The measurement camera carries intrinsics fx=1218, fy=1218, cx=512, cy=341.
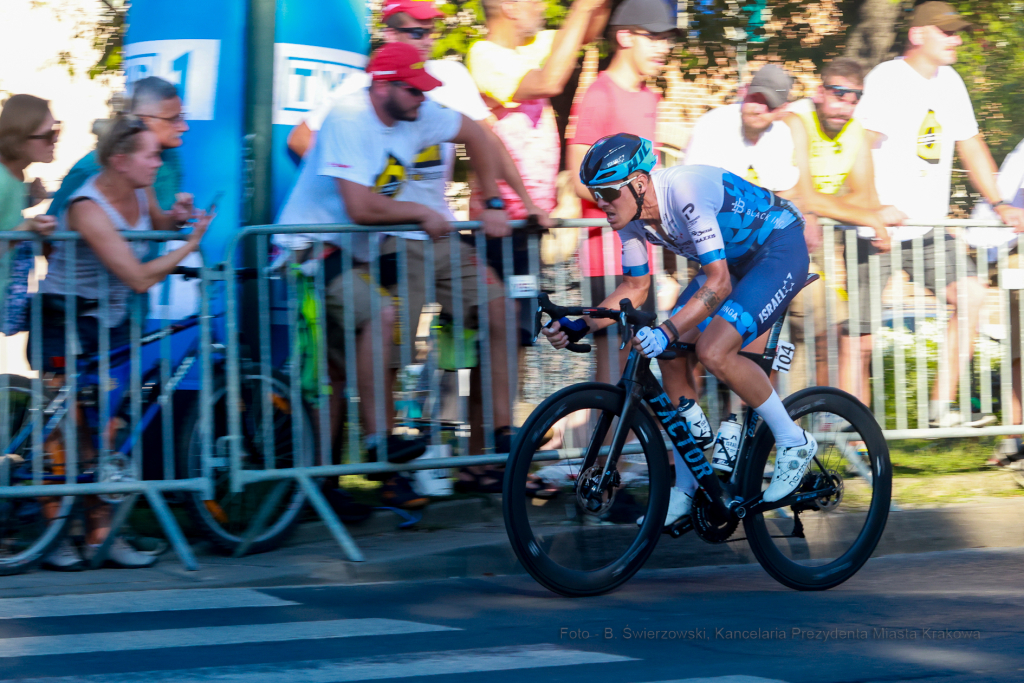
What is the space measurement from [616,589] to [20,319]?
2902mm

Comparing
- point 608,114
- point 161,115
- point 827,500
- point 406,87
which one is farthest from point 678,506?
point 161,115

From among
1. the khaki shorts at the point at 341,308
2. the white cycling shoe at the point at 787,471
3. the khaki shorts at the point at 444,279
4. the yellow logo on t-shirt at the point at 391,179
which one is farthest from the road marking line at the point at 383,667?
the yellow logo on t-shirt at the point at 391,179

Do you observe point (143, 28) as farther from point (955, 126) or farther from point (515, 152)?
point (955, 126)

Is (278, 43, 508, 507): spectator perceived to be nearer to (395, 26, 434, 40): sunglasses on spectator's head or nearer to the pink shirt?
(395, 26, 434, 40): sunglasses on spectator's head

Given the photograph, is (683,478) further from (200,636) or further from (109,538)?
(109,538)

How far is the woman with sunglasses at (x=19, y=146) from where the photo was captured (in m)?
5.75

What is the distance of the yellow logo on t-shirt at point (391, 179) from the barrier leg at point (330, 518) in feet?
4.79

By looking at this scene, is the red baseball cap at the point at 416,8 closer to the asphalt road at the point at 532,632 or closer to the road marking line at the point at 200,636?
the asphalt road at the point at 532,632

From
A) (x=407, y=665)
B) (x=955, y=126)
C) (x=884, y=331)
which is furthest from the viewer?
(x=955, y=126)

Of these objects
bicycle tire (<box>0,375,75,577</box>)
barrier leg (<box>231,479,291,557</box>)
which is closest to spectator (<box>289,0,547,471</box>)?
barrier leg (<box>231,479,291,557</box>)

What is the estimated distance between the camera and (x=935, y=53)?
7777mm

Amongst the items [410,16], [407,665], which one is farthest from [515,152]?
[407,665]

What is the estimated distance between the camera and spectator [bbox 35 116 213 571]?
5488 mm

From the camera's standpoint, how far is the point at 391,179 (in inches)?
238
